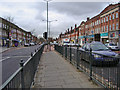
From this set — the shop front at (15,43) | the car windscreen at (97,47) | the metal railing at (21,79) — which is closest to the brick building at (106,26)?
the car windscreen at (97,47)

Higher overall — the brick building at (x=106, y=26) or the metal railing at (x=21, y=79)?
the brick building at (x=106, y=26)

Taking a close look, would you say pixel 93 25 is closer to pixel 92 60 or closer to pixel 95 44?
pixel 95 44

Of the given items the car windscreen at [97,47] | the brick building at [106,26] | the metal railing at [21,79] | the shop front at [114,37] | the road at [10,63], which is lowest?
the road at [10,63]

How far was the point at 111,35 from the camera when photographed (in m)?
35.8

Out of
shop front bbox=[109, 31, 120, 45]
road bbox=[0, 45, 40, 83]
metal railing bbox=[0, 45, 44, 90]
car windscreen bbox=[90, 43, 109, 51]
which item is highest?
shop front bbox=[109, 31, 120, 45]

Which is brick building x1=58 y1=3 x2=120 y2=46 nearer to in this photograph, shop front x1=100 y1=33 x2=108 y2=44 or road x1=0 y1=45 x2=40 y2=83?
shop front x1=100 y1=33 x2=108 y2=44

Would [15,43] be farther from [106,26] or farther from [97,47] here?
[97,47]

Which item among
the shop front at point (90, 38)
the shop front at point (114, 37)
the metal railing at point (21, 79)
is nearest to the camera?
the metal railing at point (21, 79)

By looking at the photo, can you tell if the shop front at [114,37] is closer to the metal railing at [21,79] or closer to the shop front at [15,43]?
the shop front at [15,43]

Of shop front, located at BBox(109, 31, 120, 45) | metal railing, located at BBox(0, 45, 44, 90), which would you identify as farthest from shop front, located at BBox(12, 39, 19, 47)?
metal railing, located at BBox(0, 45, 44, 90)

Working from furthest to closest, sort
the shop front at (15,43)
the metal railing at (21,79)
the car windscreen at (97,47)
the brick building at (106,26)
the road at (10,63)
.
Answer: the shop front at (15,43) < the brick building at (106,26) < the car windscreen at (97,47) < the road at (10,63) < the metal railing at (21,79)

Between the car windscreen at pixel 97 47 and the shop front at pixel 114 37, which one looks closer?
the car windscreen at pixel 97 47

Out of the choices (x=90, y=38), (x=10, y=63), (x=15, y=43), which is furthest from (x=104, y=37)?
(x=10, y=63)

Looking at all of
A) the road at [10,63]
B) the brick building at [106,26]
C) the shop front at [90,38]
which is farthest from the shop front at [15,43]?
the shop front at [90,38]
